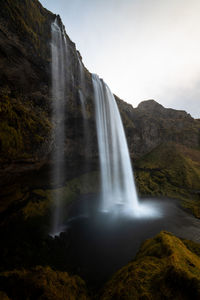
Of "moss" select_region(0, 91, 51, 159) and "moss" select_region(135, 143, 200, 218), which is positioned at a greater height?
"moss" select_region(0, 91, 51, 159)

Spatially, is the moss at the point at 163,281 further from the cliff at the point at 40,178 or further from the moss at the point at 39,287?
the moss at the point at 39,287

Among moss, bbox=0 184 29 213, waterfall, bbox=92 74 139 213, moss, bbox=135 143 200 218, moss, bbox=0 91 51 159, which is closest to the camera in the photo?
moss, bbox=0 91 51 159

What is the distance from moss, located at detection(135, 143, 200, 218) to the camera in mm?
17734

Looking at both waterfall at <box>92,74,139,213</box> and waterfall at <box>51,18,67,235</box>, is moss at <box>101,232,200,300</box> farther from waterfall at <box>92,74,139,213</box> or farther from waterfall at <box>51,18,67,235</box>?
waterfall at <box>92,74,139,213</box>

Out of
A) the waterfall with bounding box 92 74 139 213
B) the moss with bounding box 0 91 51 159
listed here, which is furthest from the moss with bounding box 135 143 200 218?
the moss with bounding box 0 91 51 159

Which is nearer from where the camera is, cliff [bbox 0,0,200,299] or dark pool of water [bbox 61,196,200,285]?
cliff [bbox 0,0,200,299]

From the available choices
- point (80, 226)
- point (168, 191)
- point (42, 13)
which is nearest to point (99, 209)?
point (80, 226)

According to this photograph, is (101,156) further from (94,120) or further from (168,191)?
(168,191)

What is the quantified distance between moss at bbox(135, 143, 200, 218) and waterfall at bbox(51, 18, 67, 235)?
14.0 metres

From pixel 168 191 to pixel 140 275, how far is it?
18.5 meters

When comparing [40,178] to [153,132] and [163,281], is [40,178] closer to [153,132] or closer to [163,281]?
[163,281]

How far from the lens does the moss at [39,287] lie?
9.70ft

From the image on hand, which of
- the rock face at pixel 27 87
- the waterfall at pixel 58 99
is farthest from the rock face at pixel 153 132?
the rock face at pixel 27 87

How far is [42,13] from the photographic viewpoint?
31.1ft
